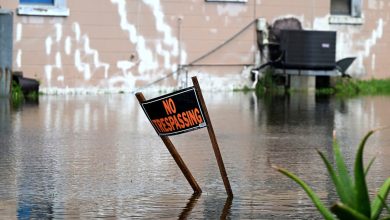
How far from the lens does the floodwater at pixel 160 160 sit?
8.22 meters

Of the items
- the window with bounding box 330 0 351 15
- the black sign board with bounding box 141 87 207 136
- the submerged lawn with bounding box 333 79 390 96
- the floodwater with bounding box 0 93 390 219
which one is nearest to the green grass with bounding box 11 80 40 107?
the floodwater with bounding box 0 93 390 219

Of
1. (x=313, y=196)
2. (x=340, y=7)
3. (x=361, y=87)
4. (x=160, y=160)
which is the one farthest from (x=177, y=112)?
(x=340, y=7)

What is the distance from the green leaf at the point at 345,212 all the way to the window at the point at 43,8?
17.0 metres

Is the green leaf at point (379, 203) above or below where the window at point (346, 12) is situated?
below

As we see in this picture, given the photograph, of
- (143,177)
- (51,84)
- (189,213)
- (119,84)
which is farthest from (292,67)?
(189,213)

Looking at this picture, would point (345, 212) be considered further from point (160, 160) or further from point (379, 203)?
point (160, 160)

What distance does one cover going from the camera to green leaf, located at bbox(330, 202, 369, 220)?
5375 mm

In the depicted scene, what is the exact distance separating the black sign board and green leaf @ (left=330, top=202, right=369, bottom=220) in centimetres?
295


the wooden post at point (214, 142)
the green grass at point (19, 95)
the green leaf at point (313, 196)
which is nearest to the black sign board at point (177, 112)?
the wooden post at point (214, 142)

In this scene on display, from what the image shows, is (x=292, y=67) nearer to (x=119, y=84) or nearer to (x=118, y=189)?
(x=119, y=84)

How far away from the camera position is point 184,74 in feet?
77.3

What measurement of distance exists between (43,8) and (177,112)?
14112mm

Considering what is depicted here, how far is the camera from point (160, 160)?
37.2 feet

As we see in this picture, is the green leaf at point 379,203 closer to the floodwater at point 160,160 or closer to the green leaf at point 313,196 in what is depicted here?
the green leaf at point 313,196
